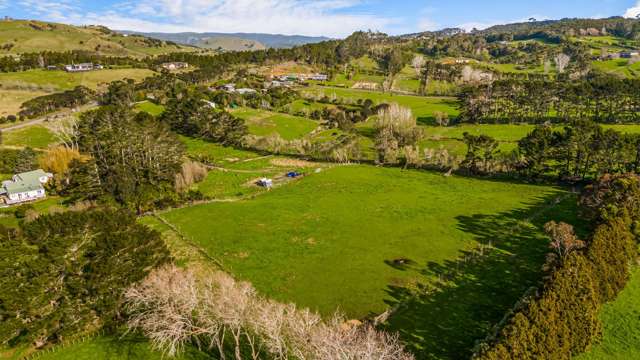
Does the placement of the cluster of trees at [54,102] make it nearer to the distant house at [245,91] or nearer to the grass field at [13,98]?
the grass field at [13,98]

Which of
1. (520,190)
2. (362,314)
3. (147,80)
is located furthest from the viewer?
(147,80)

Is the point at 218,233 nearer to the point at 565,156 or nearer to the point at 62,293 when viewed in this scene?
the point at 62,293

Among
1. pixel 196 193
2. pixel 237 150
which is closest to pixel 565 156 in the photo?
pixel 196 193

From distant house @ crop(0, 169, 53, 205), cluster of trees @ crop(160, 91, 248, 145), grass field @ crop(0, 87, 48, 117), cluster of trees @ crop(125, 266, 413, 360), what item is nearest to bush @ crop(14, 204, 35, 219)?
distant house @ crop(0, 169, 53, 205)

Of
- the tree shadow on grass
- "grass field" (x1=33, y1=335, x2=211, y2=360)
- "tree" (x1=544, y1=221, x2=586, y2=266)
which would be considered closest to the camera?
"grass field" (x1=33, y1=335, x2=211, y2=360)

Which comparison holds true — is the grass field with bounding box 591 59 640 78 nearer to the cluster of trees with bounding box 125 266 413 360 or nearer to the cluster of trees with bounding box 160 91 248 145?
the cluster of trees with bounding box 160 91 248 145

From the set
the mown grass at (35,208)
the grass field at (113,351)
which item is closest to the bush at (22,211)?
the mown grass at (35,208)

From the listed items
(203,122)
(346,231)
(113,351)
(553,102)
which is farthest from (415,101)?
(113,351)
